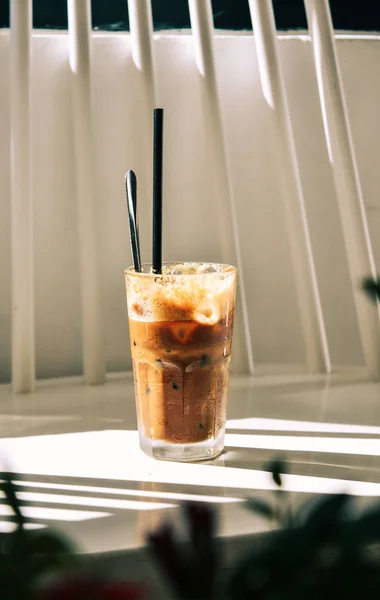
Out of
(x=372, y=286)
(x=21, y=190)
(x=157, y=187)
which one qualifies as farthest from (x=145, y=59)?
(x=372, y=286)

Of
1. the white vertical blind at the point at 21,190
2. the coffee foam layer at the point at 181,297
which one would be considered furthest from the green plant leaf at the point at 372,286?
the white vertical blind at the point at 21,190

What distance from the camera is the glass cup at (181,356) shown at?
0.68 metres

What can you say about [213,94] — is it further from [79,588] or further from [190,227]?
[79,588]

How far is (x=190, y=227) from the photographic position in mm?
1143

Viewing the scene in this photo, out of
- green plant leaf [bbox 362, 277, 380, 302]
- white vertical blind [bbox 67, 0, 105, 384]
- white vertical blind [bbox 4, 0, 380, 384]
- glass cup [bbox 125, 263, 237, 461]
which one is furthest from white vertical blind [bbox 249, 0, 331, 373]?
green plant leaf [bbox 362, 277, 380, 302]

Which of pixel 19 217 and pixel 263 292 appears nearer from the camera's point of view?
pixel 19 217

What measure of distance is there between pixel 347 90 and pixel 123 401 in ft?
2.10

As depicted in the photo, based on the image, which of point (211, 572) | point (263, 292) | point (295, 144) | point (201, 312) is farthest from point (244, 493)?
point (295, 144)

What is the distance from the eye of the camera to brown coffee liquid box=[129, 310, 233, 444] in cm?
69

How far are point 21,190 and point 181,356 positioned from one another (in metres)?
0.42

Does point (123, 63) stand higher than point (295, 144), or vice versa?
point (123, 63)

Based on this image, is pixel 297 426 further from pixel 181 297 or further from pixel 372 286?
pixel 372 286

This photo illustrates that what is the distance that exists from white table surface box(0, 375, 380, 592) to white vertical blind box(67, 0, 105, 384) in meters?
0.10

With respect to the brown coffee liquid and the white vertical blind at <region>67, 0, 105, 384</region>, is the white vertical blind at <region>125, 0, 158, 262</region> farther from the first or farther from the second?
the brown coffee liquid
